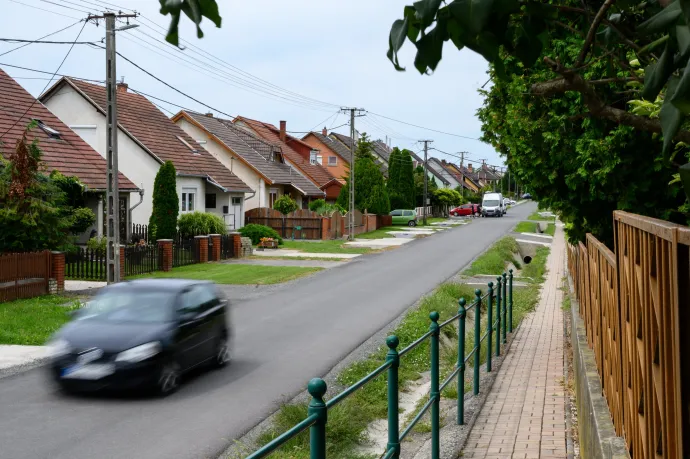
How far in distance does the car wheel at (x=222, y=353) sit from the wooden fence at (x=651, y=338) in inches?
315

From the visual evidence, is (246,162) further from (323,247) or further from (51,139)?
(51,139)

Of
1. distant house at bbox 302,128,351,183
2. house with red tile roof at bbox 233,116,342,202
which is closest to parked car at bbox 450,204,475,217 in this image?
distant house at bbox 302,128,351,183

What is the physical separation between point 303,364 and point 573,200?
5.01 meters

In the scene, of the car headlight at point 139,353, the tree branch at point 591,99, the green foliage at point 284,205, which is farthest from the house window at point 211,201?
the tree branch at point 591,99

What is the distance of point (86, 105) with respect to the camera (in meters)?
37.1

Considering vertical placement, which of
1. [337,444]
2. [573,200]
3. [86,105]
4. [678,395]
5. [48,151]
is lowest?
[337,444]

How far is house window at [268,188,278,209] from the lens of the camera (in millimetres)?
54531

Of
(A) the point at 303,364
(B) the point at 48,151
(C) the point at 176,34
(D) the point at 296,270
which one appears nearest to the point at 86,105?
(B) the point at 48,151

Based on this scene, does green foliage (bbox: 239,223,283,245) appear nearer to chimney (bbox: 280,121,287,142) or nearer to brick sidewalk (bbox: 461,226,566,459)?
brick sidewalk (bbox: 461,226,566,459)

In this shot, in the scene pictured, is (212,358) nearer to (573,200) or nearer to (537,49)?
(573,200)

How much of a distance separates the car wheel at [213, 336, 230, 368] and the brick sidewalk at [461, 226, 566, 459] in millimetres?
4278

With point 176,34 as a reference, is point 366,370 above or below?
below

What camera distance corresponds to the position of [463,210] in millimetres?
90562

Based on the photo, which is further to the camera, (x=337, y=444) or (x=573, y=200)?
(x=573, y=200)
